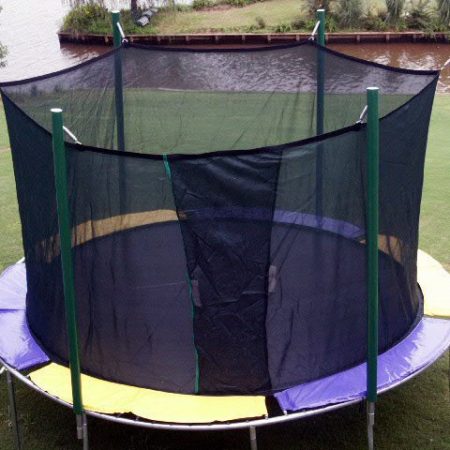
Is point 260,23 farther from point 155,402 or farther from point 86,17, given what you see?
point 155,402

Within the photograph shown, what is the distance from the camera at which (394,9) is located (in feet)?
67.3

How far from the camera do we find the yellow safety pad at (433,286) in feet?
15.4

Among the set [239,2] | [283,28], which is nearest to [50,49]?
[239,2]

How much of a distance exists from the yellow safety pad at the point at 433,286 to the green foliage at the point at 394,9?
16.5m

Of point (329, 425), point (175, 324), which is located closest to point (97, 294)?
point (175, 324)

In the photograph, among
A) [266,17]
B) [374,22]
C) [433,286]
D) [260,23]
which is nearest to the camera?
[433,286]

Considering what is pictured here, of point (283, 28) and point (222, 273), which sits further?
point (283, 28)

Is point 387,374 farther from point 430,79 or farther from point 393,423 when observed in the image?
point 430,79

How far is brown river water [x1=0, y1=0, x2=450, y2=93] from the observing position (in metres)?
19.1

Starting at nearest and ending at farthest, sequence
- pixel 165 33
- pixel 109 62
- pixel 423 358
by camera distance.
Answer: pixel 423 358 < pixel 109 62 < pixel 165 33

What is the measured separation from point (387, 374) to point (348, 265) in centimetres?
61

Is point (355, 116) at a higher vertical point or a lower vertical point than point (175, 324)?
higher

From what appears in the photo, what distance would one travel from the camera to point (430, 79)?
4.35 m

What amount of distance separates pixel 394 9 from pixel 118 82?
16.6 meters
